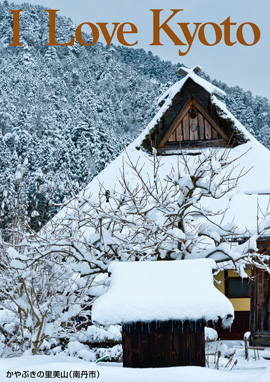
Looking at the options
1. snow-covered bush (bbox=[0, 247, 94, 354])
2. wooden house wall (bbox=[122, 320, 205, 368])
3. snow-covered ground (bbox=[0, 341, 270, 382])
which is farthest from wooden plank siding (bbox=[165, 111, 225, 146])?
snow-covered ground (bbox=[0, 341, 270, 382])

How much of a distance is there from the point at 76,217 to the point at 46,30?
285 ft

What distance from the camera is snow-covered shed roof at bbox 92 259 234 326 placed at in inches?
195

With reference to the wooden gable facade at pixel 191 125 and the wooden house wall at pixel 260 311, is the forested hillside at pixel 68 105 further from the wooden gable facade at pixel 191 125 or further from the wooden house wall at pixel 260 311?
the wooden house wall at pixel 260 311

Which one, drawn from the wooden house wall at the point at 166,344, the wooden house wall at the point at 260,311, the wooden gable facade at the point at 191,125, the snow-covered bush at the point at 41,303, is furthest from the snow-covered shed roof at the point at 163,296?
the wooden gable facade at the point at 191,125

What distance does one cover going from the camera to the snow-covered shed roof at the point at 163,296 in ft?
16.2

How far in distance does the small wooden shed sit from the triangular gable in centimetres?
1037

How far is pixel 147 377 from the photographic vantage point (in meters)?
4.59

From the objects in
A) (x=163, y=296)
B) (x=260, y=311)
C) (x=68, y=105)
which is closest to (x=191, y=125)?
(x=260, y=311)

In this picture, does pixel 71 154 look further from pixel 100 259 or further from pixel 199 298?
pixel 199 298

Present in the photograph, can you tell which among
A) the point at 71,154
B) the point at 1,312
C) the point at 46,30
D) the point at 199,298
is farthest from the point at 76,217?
the point at 46,30

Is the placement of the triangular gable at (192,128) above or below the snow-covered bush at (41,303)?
above

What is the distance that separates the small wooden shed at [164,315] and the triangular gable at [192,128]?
10.4 meters

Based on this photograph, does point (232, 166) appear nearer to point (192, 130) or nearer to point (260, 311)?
point (192, 130)

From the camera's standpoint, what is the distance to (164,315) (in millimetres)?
4953
